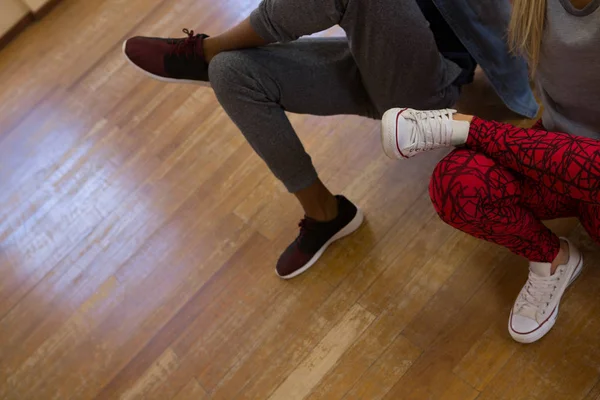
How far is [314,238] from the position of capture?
53.2 inches

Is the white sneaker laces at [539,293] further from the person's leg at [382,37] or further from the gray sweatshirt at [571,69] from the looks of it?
the person's leg at [382,37]

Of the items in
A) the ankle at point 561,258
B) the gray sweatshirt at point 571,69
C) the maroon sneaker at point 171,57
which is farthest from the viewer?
the maroon sneaker at point 171,57

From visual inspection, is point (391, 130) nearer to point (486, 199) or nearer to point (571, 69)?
point (486, 199)

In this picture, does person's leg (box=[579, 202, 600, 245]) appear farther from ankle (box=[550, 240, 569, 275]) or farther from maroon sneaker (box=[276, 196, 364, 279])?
maroon sneaker (box=[276, 196, 364, 279])

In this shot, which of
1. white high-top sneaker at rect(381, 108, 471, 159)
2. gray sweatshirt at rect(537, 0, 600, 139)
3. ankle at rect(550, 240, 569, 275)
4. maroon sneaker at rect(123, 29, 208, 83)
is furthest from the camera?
maroon sneaker at rect(123, 29, 208, 83)

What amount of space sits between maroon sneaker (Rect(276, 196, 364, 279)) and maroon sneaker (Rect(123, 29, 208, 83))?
0.44m

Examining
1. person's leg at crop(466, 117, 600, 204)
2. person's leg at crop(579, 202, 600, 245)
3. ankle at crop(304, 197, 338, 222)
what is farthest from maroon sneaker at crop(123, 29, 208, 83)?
person's leg at crop(579, 202, 600, 245)

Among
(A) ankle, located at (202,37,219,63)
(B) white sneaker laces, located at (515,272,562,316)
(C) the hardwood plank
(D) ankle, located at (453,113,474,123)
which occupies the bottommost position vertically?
(C) the hardwood plank

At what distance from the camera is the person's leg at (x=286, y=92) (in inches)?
43.6

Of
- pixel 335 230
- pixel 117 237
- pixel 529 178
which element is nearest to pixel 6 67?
pixel 117 237

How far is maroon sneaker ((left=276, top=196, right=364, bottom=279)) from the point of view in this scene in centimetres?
134

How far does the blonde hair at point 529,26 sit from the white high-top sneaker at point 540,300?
41 centimetres

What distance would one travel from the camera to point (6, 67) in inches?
97.1

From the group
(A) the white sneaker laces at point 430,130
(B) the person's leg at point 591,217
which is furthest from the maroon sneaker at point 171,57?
(B) the person's leg at point 591,217
